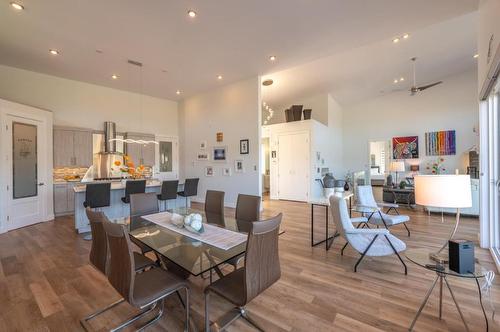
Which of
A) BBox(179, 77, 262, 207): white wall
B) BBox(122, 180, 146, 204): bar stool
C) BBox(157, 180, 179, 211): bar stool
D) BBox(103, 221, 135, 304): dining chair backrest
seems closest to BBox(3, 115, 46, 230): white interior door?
BBox(122, 180, 146, 204): bar stool

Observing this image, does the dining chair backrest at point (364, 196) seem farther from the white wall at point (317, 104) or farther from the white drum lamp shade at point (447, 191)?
the white wall at point (317, 104)

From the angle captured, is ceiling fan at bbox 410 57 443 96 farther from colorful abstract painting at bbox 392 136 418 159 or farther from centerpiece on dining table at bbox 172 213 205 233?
centerpiece on dining table at bbox 172 213 205 233

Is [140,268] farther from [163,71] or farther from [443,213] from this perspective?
[443,213]

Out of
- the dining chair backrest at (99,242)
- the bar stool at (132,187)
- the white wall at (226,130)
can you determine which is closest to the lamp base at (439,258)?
the dining chair backrest at (99,242)

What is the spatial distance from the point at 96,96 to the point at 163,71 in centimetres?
239

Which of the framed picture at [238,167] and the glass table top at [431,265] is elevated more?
A: the framed picture at [238,167]

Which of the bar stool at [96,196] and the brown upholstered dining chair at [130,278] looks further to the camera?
the bar stool at [96,196]

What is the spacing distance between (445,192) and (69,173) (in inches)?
292

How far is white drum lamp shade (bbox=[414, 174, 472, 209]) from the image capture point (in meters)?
1.74

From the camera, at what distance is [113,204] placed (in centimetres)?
477

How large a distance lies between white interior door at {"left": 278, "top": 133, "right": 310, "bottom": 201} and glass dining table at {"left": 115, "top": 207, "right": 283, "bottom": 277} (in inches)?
208

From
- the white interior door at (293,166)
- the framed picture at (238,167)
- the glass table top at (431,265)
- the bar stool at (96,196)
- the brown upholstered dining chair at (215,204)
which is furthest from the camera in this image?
the white interior door at (293,166)

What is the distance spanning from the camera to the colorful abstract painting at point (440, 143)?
26.7 ft

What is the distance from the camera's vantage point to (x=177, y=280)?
1728 mm
